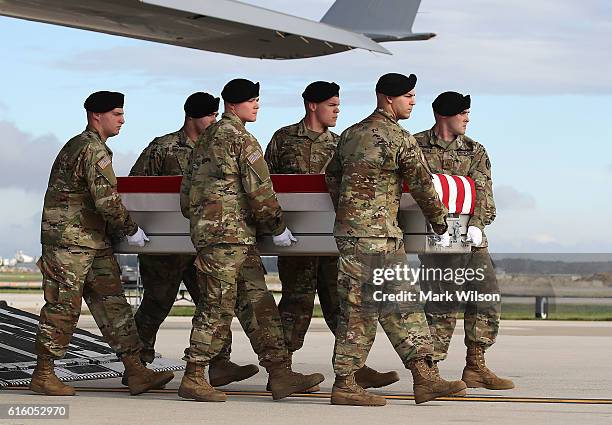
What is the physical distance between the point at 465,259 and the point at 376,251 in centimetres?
136

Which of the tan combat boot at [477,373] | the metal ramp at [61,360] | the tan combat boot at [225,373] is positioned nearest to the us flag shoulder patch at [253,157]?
the tan combat boot at [225,373]

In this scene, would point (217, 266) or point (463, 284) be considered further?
point (463, 284)

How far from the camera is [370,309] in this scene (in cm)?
745

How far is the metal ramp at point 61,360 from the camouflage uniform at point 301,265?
4.85 ft

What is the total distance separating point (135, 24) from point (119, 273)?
12.4 feet

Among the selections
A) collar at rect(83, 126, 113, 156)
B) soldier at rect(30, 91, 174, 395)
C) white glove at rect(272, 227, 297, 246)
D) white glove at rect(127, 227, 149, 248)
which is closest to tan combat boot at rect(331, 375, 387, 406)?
white glove at rect(272, 227, 297, 246)

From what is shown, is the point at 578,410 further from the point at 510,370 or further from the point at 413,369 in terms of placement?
the point at 510,370

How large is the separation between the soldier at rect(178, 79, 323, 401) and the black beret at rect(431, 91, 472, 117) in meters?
1.58

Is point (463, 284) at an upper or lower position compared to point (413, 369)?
upper

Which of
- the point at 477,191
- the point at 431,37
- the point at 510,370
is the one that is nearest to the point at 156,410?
the point at 477,191

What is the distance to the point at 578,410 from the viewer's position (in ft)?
24.1

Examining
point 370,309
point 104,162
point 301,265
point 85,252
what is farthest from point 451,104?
point 85,252

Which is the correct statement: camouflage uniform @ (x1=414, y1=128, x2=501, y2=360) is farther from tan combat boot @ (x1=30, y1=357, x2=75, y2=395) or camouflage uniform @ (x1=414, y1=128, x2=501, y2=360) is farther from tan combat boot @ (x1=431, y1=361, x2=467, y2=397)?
tan combat boot @ (x1=30, y1=357, x2=75, y2=395)

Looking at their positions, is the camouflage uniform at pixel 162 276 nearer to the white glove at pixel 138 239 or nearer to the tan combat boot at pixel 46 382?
the white glove at pixel 138 239
